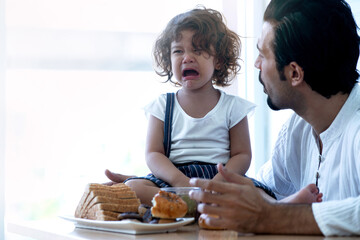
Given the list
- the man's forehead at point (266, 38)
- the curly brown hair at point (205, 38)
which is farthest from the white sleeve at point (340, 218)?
the curly brown hair at point (205, 38)

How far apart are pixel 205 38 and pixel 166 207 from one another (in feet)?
3.02

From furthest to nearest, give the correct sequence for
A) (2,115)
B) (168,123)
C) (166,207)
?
(2,115) < (168,123) < (166,207)

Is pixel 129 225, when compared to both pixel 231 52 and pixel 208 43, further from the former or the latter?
pixel 231 52

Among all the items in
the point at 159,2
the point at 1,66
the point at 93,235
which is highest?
the point at 159,2

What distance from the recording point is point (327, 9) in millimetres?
1515

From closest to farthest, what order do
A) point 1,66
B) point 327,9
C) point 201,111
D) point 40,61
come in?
point 327,9 < point 201,111 < point 1,66 < point 40,61

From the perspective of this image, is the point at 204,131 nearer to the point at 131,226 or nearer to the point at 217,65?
the point at 217,65

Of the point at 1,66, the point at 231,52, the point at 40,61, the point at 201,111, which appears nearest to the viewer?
the point at 201,111

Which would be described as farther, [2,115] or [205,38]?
[2,115]

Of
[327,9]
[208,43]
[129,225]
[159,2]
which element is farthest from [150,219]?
[159,2]

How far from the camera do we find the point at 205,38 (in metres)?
1.99

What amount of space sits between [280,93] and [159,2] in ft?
4.41

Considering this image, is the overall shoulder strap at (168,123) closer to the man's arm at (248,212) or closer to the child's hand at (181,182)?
the child's hand at (181,182)

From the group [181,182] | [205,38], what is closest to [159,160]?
[181,182]
